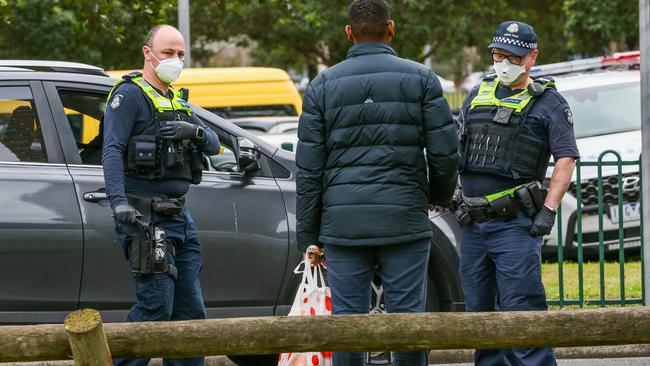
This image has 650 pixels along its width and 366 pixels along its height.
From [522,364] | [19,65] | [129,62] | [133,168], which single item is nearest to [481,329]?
[522,364]

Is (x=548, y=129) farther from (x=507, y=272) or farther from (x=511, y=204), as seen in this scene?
(x=507, y=272)

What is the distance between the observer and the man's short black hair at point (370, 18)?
523 centimetres

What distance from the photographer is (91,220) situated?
261 inches

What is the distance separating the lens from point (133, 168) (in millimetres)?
5770

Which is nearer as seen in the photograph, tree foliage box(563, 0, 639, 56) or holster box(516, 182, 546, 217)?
holster box(516, 182, 546, 217)

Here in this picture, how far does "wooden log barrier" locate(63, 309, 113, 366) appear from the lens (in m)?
4.13

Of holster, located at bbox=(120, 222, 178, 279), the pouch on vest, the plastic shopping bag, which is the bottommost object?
the plastic shopping bag

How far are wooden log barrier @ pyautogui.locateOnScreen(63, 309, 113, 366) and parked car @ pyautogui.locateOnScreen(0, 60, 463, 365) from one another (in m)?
2.44

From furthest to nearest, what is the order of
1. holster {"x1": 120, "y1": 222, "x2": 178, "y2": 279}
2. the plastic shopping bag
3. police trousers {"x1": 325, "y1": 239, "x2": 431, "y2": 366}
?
the plastic shopping bag → holster {"x1": 120, "y1": 222, "x2": 178, "y2": 279} → police trousers {"x1": 325, "y1": 239, "x2": 431, "y2": 366}

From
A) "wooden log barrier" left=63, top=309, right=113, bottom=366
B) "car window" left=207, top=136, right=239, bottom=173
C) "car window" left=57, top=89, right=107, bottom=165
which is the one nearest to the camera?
"wooden log barrier" left=63, top=309, right=113, bottom=366

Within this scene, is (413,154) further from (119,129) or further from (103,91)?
(103,91)

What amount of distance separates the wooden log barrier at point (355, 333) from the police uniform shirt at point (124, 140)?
1.36 metres

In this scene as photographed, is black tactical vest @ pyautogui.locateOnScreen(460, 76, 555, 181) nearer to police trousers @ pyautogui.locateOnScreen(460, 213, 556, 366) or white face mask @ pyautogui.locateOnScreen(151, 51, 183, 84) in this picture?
police trousers @ pyautogui.locateOnScreen(460, 213, 556, 366)

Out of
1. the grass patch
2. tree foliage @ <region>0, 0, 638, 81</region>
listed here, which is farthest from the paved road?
tree foliage @ <region>0, 0, 638, 81</region>
